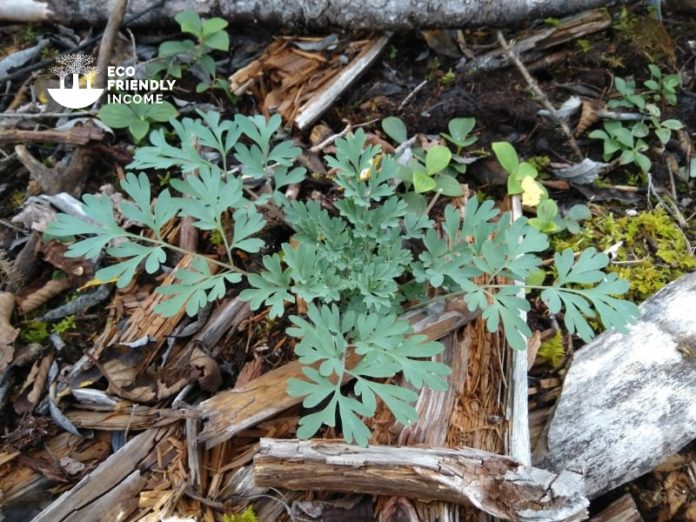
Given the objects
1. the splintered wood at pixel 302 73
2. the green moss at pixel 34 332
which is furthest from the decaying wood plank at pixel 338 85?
the green moss at pixel 34 332

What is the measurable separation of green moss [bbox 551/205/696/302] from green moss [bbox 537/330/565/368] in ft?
1.35

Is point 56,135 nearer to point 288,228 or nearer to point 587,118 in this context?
point 288,228

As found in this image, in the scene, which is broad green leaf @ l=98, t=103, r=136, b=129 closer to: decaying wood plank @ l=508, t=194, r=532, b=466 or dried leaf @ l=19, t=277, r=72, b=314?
dried leaf @ l=19, t=277, r=72, b=314

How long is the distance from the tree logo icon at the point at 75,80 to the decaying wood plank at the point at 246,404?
1730 millimetres

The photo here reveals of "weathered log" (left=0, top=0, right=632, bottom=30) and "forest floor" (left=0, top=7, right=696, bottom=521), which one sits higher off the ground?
"weathered log" (left=0, top=0, right=632, bottom=30)

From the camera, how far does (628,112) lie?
2807 mm

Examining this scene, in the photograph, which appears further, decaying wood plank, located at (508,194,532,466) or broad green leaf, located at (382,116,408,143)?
broad green leaf, located at (382,116,408,143)

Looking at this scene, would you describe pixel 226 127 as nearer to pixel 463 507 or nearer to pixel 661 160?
pixel 463 507

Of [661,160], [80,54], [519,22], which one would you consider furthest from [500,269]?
[80,54]

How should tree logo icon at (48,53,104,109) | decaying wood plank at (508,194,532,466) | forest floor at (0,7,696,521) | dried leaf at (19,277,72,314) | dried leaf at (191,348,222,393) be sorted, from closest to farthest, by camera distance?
decaying wood plank at (508,194,532,466), forest floor at (0,7,696,521), dried leaf at (191,348,222,393), dried leaf at (19,277,72,314), tree logo icon at (48,53,104,109)

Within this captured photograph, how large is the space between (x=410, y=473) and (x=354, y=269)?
711mm

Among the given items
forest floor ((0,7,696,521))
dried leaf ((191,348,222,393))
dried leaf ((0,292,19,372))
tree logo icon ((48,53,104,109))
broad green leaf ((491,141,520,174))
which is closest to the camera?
forest floor ((0,7,696,521))

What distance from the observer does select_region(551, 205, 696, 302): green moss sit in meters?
2.39

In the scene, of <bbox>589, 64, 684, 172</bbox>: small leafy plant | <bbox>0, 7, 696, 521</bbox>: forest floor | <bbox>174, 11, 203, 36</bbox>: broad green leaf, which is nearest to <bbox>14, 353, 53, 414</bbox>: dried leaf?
<bbox>0, 7, 696, 521</bbox>: forest floor
